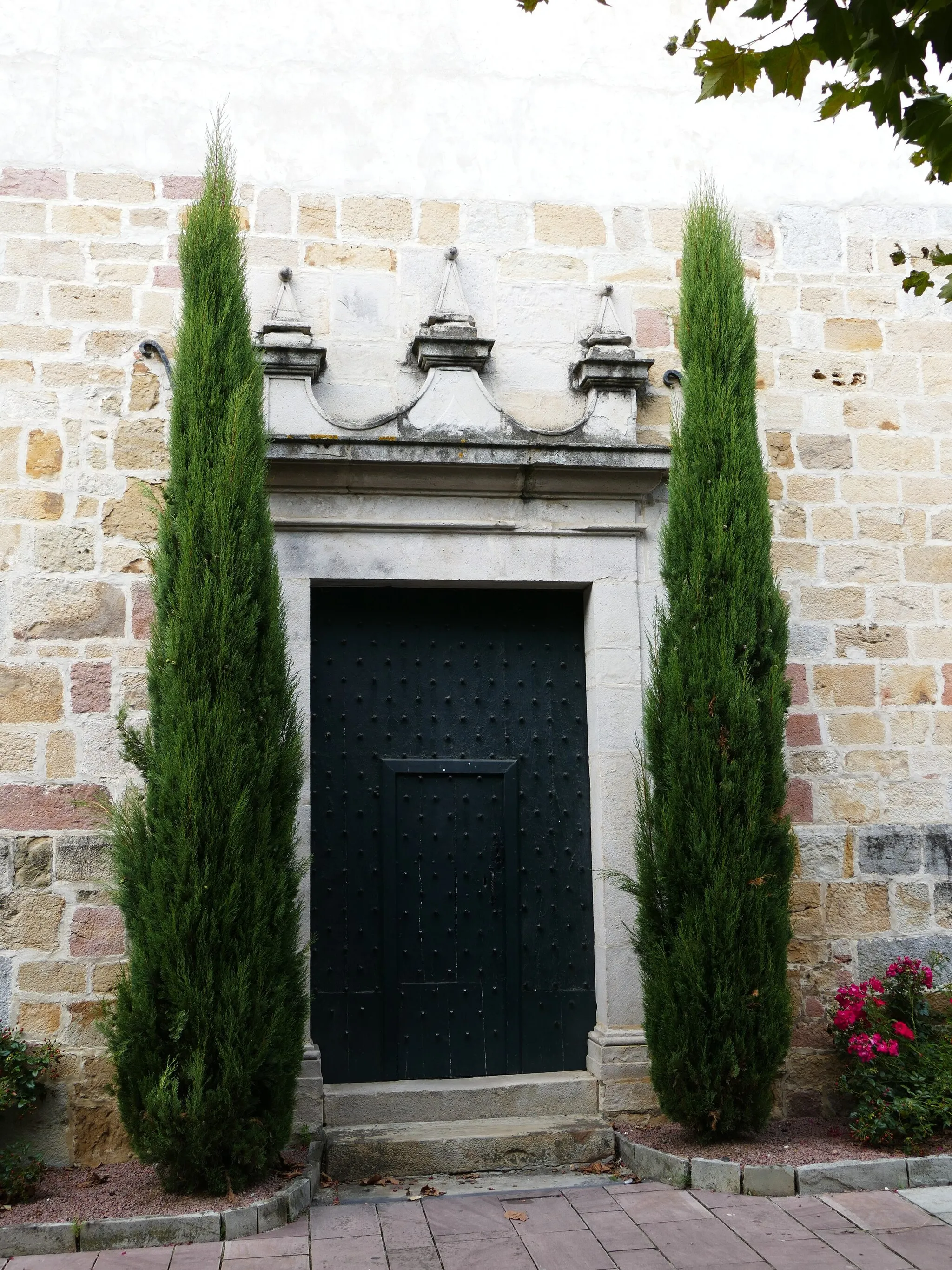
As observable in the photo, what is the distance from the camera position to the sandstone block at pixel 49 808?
4.77 metres

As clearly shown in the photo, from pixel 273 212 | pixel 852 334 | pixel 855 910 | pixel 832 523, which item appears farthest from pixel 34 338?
pixel 855 910

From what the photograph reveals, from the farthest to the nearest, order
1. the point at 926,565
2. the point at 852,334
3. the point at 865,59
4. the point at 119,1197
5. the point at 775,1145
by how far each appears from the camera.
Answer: the point at 852,334 < the point at 926,565 < the point at 775,1145 < the point at 119,1197 < the point at 865,59

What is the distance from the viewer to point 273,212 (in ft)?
17.6

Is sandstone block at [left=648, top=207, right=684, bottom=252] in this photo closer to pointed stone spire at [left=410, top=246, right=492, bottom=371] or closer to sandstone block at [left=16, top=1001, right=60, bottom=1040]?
pointed stone spire at [left=410, top=246, right=492, bottom=371]

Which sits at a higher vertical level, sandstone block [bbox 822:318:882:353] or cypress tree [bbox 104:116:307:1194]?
sandstone block [bbox 822:318:882:353]

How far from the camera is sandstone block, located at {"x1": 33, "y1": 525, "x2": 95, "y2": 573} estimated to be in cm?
496

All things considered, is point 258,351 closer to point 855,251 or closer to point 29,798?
point 29,798

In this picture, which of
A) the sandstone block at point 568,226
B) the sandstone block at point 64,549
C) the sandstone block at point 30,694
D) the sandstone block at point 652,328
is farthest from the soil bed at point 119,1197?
the sandstone block at point 568,226

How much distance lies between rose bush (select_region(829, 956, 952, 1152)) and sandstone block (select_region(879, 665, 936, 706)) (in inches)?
45.9

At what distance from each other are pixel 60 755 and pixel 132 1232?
1847 millimetres

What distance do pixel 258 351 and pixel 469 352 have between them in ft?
3.15

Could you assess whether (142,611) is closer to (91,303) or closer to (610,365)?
(91,303)

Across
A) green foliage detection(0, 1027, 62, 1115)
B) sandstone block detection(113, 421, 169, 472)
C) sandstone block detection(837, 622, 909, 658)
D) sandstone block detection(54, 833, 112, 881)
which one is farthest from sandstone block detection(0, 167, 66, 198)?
sandstone block detection(837, 622, 909, 658)

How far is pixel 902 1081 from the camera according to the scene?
4.75m
